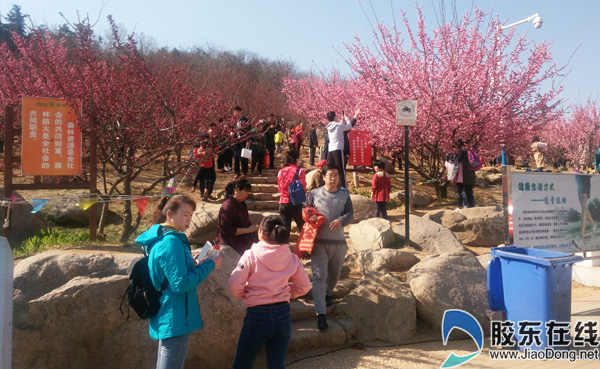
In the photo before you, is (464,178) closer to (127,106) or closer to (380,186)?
(380,186)

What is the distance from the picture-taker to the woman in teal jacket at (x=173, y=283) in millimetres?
2846

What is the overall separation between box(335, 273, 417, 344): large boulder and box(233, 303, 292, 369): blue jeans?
6.24 feet

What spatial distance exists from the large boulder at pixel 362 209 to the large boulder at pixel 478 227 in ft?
5.80

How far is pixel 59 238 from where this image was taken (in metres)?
7.62

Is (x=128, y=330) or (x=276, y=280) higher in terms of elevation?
(x=276, y=280)

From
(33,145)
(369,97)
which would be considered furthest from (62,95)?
(369,97)

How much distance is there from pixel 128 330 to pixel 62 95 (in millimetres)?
4499

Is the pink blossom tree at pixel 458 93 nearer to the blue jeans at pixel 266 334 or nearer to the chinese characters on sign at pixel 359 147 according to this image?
the chinese characters on sign at pixel 359 147

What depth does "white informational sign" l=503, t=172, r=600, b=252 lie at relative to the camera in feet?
17.8

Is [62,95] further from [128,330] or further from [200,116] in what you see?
[128,330]

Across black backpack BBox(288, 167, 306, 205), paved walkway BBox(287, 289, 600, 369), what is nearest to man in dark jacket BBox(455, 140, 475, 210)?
black backpack BBox(288, 167, 306, 205)

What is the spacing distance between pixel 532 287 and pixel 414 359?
4.26 feet

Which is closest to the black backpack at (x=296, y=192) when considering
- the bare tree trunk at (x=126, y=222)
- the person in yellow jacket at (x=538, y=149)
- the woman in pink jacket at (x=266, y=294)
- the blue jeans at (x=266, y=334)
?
the bare tree trunk at (x=126, y=222)

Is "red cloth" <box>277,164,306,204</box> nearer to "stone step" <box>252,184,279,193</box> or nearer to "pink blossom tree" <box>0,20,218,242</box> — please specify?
"pink blossom tree" <box>0,20,218,242</box>
